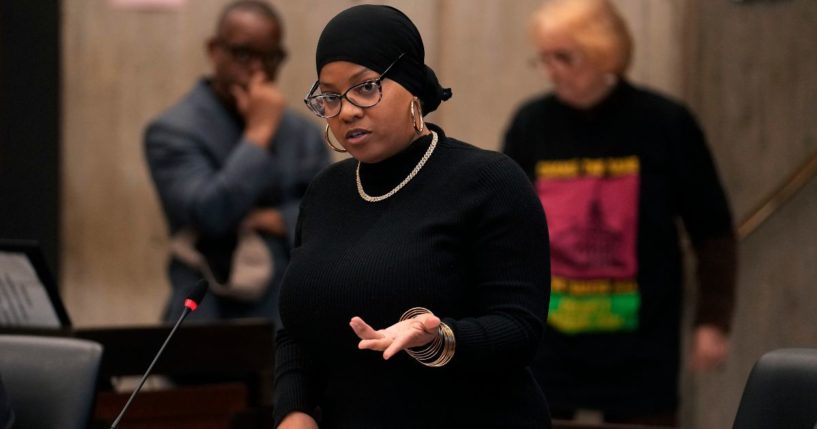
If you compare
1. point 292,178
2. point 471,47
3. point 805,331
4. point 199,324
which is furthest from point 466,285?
point 471,47

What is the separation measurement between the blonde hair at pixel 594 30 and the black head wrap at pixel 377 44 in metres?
1.77

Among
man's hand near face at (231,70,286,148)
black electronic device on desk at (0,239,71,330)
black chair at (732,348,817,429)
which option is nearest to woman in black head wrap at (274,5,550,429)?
black chair at (732,348,817,429)

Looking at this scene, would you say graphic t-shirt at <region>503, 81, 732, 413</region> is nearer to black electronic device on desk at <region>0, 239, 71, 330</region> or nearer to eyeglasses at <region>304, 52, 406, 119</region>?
black electronic device on desk at <region>0, 239, 71, 330</region>

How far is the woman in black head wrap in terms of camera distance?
2057 mm

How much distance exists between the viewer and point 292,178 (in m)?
4.39

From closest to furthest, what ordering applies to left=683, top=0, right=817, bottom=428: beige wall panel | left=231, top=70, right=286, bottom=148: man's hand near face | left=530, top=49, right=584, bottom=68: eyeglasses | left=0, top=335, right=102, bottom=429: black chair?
left=0, top=335, right=102, bottom=429: black chair, left=530, top=49, right=584, bottom=68: eyeglasses, left=231, top=70, right=286, bottom=148: man's hand near face, left=683, top=0, right=817, bottom=428: beige wall panel

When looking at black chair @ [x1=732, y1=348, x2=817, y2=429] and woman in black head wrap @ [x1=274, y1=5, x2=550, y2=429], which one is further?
black chair @ [x1=732, y1=348, x2=817, y2=429]

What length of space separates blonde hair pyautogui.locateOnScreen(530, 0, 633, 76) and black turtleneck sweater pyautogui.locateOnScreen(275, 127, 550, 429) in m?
1.79

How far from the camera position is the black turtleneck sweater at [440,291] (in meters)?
2.05

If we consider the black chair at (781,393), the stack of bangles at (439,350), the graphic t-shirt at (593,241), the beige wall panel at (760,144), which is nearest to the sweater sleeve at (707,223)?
the graphic t-shirt at (593,241)

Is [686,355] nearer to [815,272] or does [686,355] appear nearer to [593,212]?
[815,272]

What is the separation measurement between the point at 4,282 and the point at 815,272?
2795 millimetres

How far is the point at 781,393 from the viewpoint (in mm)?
2338

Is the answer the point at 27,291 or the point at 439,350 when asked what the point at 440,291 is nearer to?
the point at 439,350
